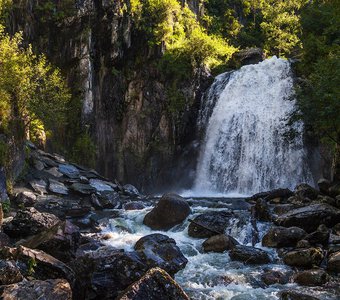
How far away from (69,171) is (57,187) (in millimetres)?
3109

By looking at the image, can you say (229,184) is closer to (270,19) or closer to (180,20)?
(180,20)

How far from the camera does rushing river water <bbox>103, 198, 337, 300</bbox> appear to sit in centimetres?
1109

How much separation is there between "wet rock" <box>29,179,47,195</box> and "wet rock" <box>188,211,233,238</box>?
37.3 feet

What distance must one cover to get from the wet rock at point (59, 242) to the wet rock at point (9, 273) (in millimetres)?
3189

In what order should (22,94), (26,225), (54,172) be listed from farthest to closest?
(54,172)
(22,94)
(26,225)

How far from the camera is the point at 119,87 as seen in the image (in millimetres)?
37031

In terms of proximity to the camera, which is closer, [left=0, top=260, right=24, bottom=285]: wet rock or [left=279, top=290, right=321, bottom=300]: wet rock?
[left=0, top=260, right=24, bottom=285]: wet rock

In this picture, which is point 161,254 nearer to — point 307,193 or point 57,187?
point 307,193

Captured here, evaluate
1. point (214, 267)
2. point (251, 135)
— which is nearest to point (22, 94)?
point (214, 267)

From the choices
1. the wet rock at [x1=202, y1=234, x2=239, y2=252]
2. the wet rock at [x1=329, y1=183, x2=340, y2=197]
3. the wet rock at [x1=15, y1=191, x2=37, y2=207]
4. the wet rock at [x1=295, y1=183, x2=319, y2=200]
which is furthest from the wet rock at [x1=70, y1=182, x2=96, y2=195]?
the wet rock at [x1=329, y1=183, x2=340, y2=197]

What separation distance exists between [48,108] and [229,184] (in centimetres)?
1546

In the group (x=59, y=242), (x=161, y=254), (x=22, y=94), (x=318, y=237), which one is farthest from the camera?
(x=22, y=94)

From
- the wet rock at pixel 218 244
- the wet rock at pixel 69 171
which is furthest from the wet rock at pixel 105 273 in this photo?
the wet rock at pixel 69 171

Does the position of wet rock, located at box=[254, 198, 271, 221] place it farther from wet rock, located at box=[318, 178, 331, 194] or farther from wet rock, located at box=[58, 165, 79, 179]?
wet rock, located at box=[58, 165, 79, 179]
